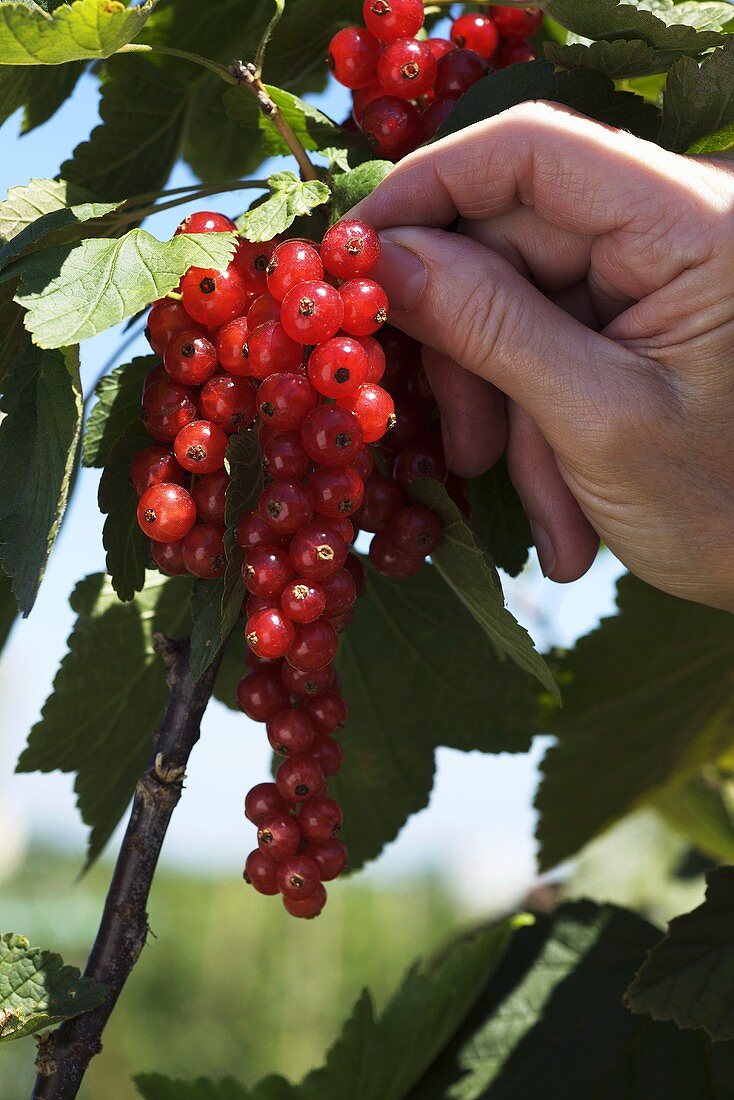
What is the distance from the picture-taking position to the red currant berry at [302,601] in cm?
67

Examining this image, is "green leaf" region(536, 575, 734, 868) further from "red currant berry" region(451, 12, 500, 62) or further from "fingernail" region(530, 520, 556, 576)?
"red currant berry" region(451, 12, 500, 62)

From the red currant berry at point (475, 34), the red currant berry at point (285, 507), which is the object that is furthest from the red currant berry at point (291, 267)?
the red currant berry at point (475, 34)

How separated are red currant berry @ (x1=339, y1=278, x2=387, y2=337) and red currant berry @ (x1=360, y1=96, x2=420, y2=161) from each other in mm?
190

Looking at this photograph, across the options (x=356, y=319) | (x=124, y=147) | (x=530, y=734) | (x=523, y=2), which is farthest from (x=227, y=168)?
(x=530, y=734)

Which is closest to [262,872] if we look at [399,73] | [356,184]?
[356,184]

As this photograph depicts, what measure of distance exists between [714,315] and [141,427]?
1.44ft

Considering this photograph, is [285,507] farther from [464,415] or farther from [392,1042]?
[392,1042]

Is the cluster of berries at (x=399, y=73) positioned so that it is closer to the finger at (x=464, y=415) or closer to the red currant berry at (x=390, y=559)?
the finger at (x=464, y=415)

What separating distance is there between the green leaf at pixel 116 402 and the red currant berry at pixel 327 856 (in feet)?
1.15

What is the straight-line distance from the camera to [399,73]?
812mm

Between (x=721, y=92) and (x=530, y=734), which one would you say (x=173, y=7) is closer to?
(x=721, y=92)

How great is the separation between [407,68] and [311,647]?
0.46m

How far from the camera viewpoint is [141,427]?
2.59 ft

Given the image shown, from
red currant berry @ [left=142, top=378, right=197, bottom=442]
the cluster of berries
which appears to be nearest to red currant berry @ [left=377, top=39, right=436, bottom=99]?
the cluster of berries
